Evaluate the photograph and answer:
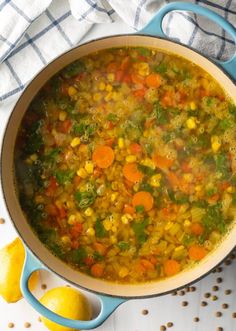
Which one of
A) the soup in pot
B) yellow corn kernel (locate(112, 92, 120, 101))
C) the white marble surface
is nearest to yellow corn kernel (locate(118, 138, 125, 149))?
the soup in pot

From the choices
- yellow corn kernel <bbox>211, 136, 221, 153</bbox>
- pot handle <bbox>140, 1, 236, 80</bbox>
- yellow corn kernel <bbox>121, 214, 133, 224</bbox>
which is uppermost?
pot handle <bbox>140, 1, 236, 80</bbox>

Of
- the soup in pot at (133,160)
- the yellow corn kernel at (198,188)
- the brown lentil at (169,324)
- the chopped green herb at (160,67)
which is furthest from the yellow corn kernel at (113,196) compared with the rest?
the brown lentil at (169,324)

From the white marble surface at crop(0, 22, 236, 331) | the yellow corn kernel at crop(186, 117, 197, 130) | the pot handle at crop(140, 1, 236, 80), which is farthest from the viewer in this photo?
the white marble surface at crop(0, 22, 236, 331)

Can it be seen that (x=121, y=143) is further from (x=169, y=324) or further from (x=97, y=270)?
(x=169, y=324)

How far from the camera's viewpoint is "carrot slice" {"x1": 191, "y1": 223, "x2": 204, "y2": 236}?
2.18m

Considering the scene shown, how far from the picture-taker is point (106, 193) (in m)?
2.18

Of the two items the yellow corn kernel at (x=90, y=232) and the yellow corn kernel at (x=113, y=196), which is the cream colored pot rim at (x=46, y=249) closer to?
the yellow corn kernel at (x=90, y=232)

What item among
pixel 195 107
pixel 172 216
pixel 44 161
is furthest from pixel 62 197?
pixel 195 107

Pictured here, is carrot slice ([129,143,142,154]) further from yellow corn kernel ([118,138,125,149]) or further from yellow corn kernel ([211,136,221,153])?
yellow corn kernel ([211,136,221,153])

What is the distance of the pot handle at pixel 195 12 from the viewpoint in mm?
1996

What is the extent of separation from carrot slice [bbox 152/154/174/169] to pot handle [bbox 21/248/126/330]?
0.40 meters

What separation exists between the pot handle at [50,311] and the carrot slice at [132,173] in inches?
13.5

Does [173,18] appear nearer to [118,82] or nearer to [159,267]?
[118,82]

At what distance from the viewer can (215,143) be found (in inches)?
84.5
